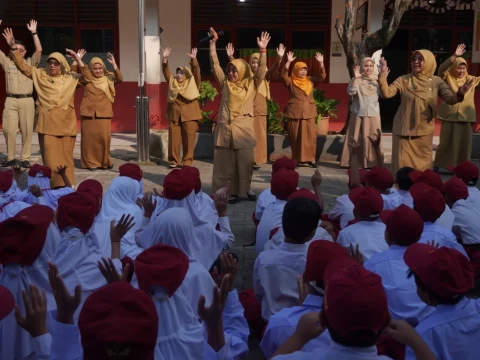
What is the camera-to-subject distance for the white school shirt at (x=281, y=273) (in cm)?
343

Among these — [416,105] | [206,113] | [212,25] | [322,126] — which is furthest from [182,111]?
[212,25]

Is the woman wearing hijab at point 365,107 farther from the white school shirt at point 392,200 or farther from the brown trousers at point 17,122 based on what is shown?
the brown trousers at point 17,122

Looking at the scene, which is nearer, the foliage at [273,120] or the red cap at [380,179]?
the red cap at [380,179]

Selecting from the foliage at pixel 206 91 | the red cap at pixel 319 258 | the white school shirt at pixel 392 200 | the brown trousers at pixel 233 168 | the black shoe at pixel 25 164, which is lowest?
the black shoe at pixel 25 164

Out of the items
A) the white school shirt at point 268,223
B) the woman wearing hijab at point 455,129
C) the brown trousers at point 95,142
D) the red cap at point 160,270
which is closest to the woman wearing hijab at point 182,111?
the brown trousers at point 95,142

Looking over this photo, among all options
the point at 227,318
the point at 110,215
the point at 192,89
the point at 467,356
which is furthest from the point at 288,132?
the point at 467,356

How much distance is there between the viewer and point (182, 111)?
1017 cm

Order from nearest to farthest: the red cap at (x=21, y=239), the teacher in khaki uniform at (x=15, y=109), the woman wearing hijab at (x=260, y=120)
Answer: the red cap at (x=21, y=239) → the teacher in khaki uniform at (x=15, y=109) → the woman wearing hijab at (x=260, y=120)

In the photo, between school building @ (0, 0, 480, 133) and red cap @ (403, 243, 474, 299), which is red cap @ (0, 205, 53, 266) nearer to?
red cap @ (403, 243, 474, 299)

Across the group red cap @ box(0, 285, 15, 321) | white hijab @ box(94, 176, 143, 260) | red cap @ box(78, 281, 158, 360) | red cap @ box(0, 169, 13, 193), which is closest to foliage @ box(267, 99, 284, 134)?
white hijab @ box(94, 176, 143, 260)

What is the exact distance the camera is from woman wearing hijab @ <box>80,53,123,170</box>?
998 centimetres

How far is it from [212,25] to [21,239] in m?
11.2

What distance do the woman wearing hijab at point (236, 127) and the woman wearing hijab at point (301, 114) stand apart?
232 cm

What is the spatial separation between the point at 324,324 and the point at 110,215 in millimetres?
3133
